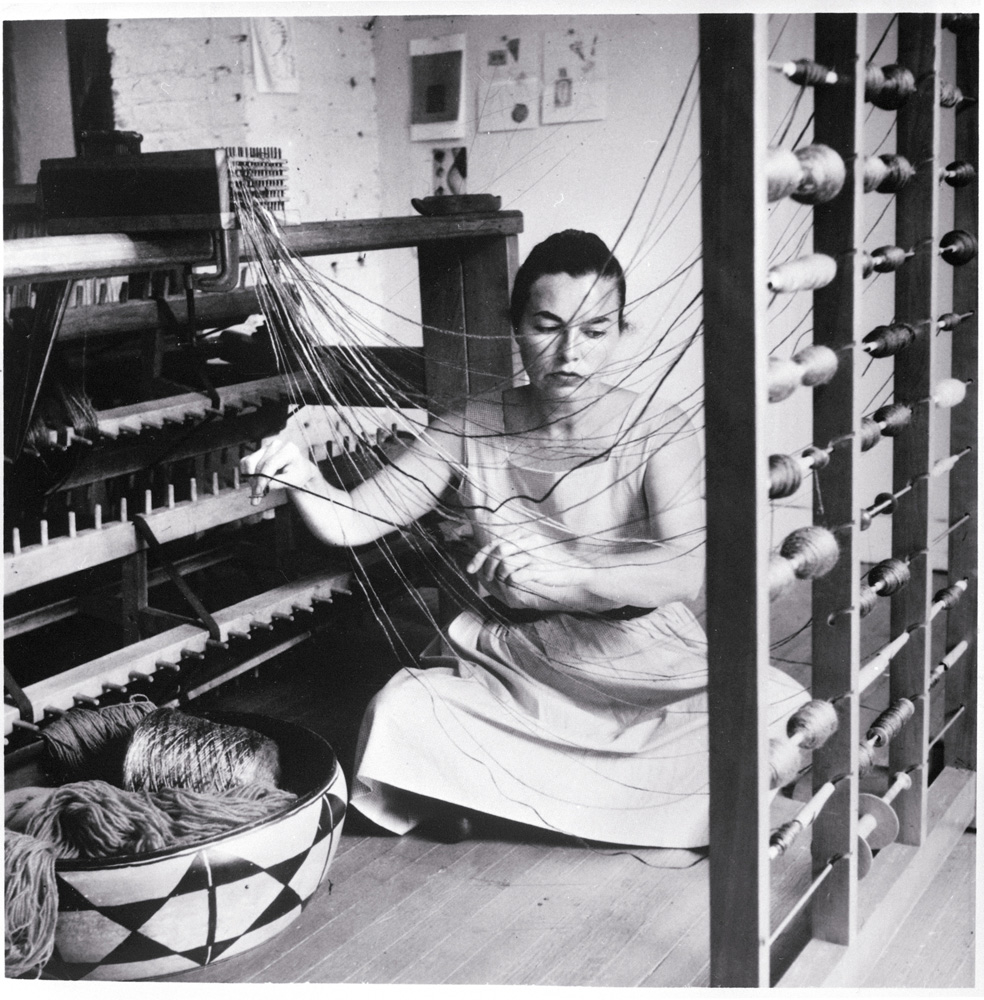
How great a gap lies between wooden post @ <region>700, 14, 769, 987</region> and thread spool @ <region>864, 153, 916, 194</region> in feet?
1.16

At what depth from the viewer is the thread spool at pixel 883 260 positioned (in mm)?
1484

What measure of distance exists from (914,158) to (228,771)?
135 cm

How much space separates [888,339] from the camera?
1.63 metres

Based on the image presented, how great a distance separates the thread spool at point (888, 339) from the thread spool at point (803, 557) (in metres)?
0.33

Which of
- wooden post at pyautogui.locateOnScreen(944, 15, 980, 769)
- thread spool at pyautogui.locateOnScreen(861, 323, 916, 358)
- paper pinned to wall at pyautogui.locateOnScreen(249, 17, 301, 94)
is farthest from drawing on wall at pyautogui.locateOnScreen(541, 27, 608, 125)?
thread spool at pyautogui.locateOnScreen(861, 323, 916, 358)

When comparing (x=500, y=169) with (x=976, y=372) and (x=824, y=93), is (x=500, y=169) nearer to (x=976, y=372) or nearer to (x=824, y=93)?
(x=976, y=372)

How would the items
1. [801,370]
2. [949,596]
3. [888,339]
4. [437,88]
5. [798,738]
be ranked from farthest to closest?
[437,88]
[949,596]
[888,339]
[798,738]
[801,370]

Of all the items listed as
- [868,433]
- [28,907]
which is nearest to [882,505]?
[868,433]

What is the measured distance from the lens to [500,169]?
12.9ft

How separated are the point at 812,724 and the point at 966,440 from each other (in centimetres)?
83

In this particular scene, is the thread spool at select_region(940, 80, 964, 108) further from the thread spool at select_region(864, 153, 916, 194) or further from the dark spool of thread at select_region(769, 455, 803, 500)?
the dark spool of thread at select_region(769, 455, 803, 500)

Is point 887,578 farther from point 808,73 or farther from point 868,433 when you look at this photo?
point 808,73

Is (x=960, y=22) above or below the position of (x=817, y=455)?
above

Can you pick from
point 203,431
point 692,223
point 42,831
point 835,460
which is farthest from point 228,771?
point 692,223
